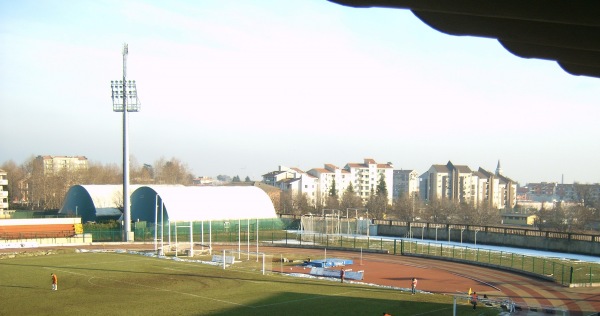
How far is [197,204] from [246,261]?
24.5 m

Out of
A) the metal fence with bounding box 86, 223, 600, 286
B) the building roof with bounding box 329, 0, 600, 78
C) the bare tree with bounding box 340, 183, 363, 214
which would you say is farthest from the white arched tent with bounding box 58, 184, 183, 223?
the building roof with bounding box 329, 0, 600, 78

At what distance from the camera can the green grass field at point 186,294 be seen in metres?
31.2

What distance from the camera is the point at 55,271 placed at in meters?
44.4

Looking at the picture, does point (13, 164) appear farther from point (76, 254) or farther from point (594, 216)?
point (594, 216)

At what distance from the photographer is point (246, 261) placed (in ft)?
168

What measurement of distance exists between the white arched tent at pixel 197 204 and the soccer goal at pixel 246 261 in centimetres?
1499

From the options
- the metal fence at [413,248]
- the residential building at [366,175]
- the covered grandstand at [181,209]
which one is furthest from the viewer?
the residential building at [366,175]

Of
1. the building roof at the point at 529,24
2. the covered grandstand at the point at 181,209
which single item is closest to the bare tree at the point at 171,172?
the covered grandstand at the point at 181,209

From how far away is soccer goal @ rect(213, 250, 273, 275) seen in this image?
152ft

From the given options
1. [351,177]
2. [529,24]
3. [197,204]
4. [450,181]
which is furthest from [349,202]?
[529,24]

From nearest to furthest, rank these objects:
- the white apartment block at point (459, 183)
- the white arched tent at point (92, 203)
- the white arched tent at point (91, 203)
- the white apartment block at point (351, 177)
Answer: the white arched tent at point (92, 203) → the white arched tent at point (91, 203) → the white apartment block at point (459, 183) → the white apartment block at point (351, 177)

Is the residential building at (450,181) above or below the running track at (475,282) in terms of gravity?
above

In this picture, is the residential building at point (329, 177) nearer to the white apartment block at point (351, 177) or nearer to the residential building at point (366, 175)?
the white apartment block at point (351, 177)

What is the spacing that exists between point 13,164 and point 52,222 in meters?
109
